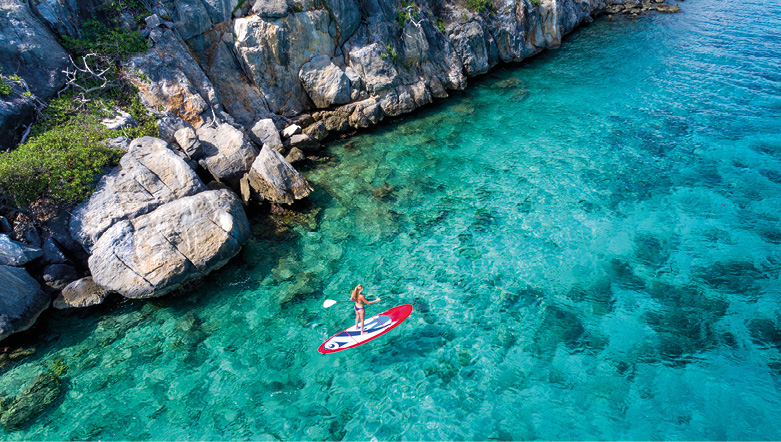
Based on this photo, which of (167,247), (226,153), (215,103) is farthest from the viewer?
(215,103)

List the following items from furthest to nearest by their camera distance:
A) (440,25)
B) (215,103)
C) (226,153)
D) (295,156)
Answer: (440,25) → (295,156) → (215,103) → (226,153)

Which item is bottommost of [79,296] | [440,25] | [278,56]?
[79,296]

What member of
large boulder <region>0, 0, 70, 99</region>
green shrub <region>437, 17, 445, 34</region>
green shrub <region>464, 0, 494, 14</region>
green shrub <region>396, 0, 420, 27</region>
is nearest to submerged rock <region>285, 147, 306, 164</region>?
large boulder <region>0, 0, 70, 99</region>

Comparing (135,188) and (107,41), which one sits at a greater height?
(107,41)

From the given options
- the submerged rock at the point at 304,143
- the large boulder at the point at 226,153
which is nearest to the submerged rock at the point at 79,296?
the large boulder at the point at 226,153

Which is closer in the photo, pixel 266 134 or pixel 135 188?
pixel 135 188

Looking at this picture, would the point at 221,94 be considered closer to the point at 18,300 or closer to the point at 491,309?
the point at 18,300

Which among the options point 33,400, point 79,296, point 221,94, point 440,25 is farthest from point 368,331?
point 440,25

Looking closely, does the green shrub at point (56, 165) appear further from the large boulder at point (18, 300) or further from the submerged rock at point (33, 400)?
the submerged rock at point (33, 400)
